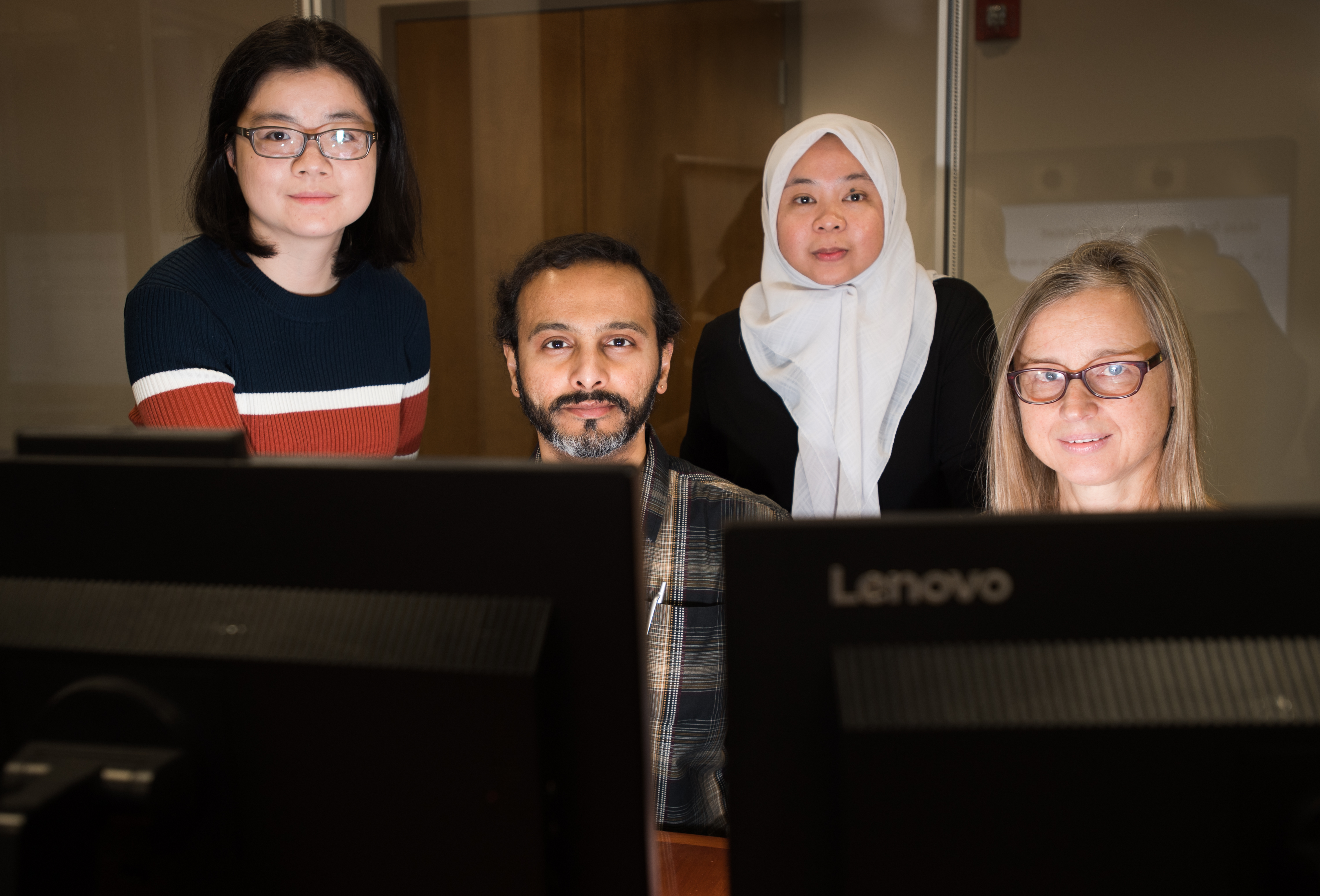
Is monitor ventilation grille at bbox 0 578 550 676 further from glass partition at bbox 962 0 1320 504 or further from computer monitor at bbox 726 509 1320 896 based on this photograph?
glass partition at bbox 962 0 1320 504

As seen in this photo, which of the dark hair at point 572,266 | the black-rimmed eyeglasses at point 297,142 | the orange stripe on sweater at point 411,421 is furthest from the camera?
the orange stripe on sweater at point 411,421

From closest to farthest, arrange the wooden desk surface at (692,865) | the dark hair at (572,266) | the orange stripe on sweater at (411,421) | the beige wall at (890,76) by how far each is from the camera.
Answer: the wooden desk surface at (692,865) < the dark hair at (572,266) < the orange stripe on sweater at (411,421) < the beige wall at (890,76)

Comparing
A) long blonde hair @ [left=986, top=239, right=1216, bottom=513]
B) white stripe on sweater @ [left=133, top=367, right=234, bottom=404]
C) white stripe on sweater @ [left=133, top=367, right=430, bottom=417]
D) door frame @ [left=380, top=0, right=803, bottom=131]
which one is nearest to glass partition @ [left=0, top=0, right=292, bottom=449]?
door frame @ [left=380, top=0, right=803, bottom=131]

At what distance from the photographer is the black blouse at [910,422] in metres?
2.00

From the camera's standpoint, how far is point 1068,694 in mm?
507

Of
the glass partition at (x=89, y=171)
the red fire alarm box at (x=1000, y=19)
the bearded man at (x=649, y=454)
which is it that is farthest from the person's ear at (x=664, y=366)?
the glass partition at (x=89, y=171)

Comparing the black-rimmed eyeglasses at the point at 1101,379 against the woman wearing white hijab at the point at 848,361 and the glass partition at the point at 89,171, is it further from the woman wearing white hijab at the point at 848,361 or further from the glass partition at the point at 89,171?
the glass partition at the point at 89,171

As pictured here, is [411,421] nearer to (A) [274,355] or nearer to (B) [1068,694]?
(A) [274,355]

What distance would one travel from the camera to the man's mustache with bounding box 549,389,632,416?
158cm

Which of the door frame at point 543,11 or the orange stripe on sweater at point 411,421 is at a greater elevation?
the door frame at point 543,11

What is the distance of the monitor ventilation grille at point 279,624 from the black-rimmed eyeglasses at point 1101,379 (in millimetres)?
1070

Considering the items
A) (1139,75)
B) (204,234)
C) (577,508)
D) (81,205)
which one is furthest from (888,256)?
(81,205)

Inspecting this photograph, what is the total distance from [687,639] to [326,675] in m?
0.96

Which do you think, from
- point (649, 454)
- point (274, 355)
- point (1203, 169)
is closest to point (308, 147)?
point (274, 355)
